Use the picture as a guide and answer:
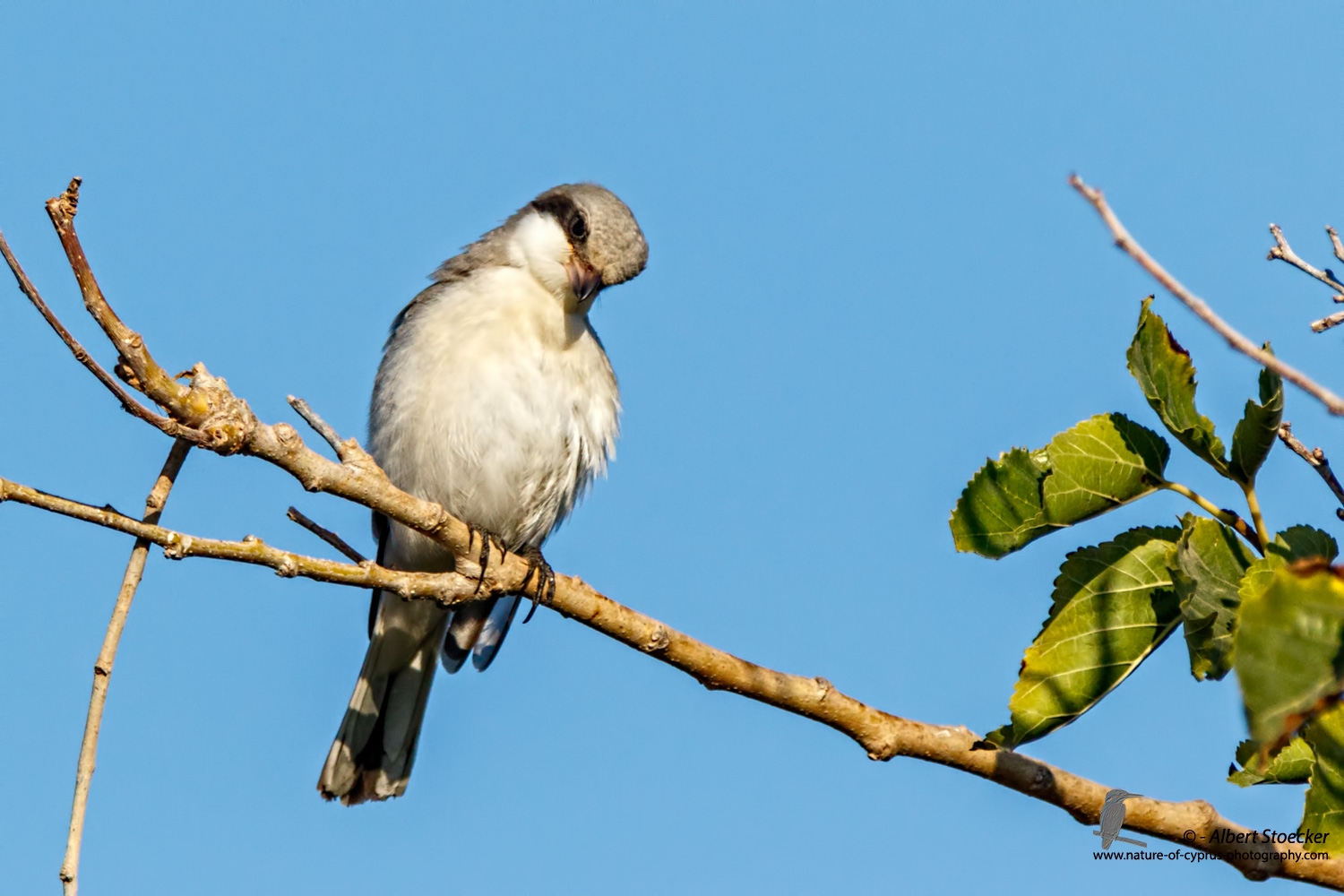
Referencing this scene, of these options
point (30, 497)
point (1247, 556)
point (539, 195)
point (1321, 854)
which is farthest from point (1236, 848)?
point (539, 195)

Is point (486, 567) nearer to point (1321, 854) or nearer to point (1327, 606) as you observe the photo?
point (1321, 854)

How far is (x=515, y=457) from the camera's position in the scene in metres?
5.65

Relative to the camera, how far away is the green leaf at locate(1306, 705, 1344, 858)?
7.79 ft

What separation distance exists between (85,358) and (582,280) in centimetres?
349

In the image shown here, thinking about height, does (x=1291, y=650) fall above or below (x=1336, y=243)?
below

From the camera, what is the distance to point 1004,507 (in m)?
2.88

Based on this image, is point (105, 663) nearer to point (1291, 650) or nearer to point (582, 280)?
point (1291, 650)

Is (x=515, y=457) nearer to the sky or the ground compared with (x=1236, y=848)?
nearer to the sky

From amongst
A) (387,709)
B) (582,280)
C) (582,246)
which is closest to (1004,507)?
(582,280)

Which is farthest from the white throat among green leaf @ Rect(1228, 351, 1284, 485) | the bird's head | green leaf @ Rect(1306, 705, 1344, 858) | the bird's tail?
green leaf @ Rect(1306, 705, 1344, 858)

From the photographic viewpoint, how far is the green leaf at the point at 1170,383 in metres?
2.64

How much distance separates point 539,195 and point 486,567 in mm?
3482

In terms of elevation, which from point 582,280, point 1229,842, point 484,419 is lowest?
point 1229,842

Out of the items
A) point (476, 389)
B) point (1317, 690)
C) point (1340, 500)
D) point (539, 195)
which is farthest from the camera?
point (539, 195)
